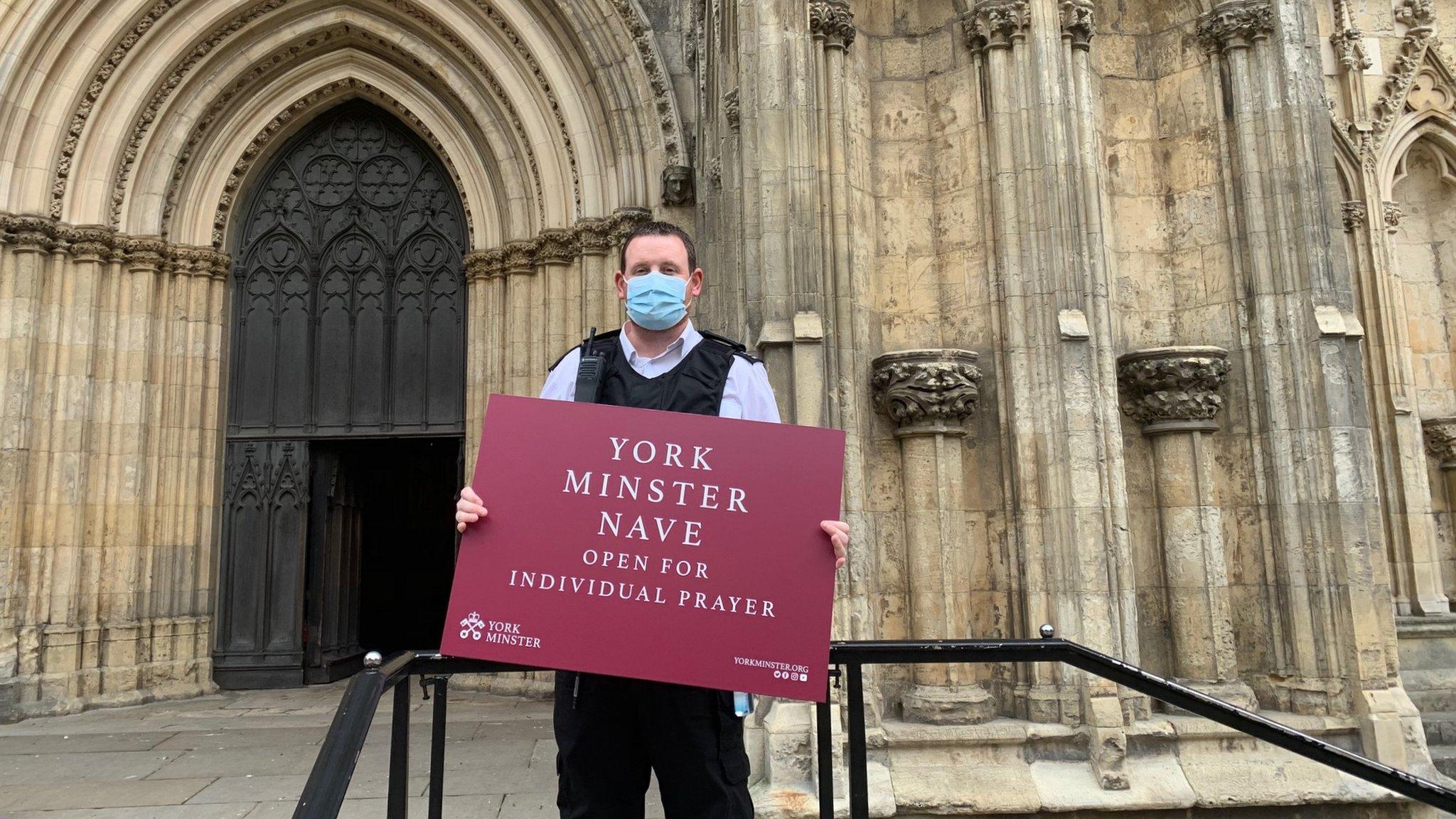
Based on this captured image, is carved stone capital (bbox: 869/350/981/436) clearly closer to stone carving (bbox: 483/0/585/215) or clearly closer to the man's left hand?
the man's left hand

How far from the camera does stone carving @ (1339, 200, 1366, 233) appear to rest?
809cm

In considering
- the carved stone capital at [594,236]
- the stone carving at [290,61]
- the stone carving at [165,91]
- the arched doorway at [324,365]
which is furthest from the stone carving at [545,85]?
the stone carving at [165,91]

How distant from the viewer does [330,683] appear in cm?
946

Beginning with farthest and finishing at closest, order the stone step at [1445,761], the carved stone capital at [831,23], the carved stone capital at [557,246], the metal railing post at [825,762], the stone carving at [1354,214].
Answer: the carved stone capital at [557,246], the stone carving at [1354,214], the stone step at [1445,761], the carved stone capital at [831,23], the metal railing post at [825,762]

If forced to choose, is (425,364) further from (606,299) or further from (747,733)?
(747,733)

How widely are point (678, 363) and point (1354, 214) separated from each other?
8.52 metres

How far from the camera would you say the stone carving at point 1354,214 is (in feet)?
26.6

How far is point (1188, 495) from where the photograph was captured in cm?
482

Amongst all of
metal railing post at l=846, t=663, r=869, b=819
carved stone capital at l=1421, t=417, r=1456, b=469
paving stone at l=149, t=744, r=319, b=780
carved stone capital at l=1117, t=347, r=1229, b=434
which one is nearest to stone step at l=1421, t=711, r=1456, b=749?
carved stone capital at l=1421, t=417, r=1456, b=469

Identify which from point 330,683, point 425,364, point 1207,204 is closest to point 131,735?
point 330,683

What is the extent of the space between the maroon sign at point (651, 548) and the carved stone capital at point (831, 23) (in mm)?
3789

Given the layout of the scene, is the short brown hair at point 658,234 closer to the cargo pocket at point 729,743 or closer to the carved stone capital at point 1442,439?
the cargo pocket at point 729,743

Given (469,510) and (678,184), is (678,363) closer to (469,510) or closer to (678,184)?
(469,510)

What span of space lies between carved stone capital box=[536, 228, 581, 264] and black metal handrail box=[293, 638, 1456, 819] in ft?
22.3
